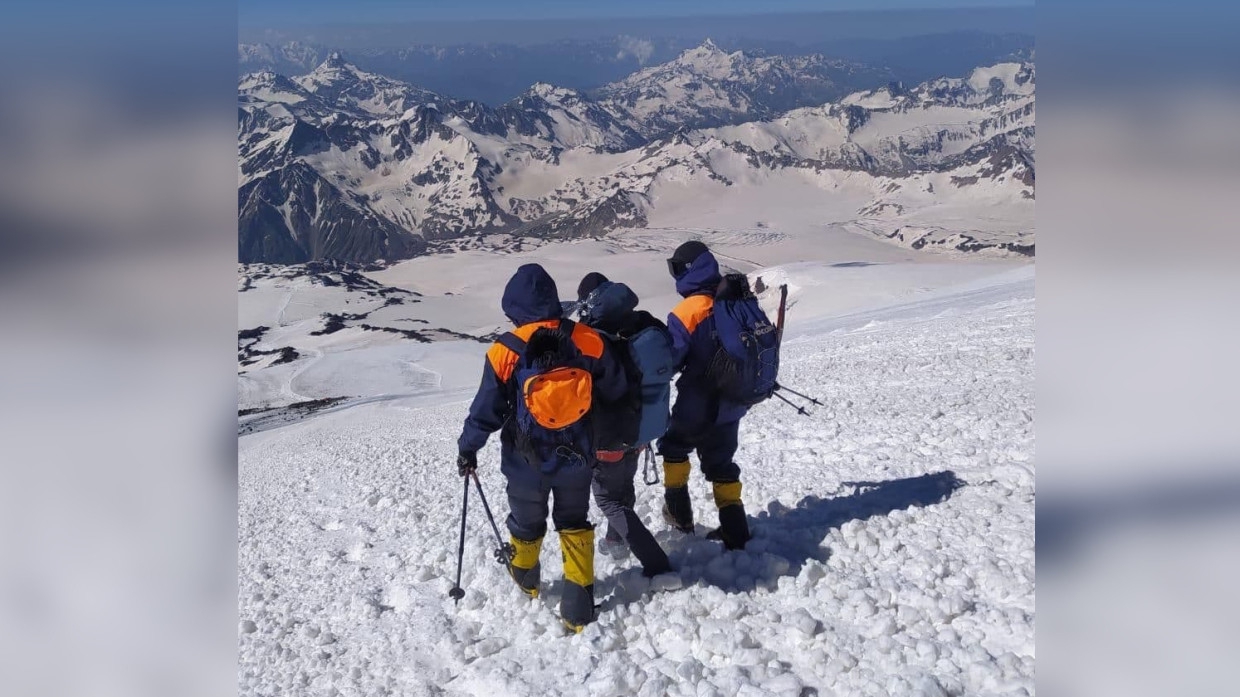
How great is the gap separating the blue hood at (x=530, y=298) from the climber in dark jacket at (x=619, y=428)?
38 centimetres

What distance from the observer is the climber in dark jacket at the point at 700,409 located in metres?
4.79

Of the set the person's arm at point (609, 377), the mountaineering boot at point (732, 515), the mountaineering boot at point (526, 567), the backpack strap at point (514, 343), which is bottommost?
the mountaineering boot at point (526, 567)

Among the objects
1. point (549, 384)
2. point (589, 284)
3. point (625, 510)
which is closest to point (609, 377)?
point (549, 384)

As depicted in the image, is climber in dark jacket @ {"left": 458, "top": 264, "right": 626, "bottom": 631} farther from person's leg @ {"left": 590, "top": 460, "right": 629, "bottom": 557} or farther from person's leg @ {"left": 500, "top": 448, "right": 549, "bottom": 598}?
person's leg @ {"left": 590, "top": 460, "right": 629, "bottom": 557}

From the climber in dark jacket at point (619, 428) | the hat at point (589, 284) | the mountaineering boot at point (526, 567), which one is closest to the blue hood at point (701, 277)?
the climber in dark jacket at point (619, 428)

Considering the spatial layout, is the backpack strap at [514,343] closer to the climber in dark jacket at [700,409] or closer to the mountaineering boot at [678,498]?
the climber in dark jacket at [700,409]

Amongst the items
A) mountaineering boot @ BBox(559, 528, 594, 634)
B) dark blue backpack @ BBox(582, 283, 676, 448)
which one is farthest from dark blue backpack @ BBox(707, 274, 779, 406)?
mountaineering boot @ BBox(559, 528, 594, 634)

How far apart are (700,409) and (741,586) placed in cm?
108

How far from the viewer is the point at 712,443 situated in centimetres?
516

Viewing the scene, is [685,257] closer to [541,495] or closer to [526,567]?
[541,495]

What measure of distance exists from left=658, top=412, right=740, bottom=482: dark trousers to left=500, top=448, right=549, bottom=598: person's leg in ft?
3.25
